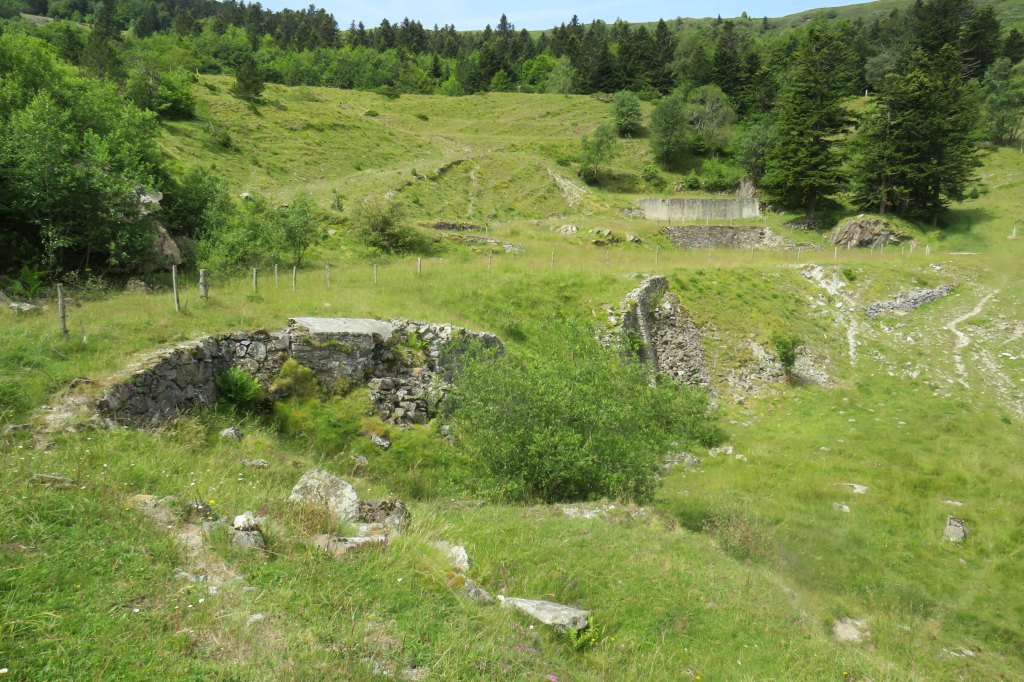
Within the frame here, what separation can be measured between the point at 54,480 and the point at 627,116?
74.7m

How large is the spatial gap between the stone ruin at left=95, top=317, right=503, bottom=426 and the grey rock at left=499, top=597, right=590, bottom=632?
7641 millimetres

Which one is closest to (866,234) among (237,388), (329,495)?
(237,388)

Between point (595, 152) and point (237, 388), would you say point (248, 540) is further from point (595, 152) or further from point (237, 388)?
point (595, 152)

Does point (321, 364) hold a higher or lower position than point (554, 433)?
higher

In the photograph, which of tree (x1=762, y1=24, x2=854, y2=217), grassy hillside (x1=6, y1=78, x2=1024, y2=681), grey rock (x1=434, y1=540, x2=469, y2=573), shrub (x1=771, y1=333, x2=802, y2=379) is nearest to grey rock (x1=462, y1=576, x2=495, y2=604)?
grassy hillside (x1=6, y1=78, x2=1024, y2=681)

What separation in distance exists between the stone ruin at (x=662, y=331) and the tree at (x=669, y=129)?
42983 millimetres

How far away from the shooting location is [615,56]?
10412 centimetres

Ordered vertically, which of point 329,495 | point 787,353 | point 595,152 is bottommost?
point 787,353

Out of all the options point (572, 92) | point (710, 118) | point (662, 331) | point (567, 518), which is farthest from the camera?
point (572, 92)

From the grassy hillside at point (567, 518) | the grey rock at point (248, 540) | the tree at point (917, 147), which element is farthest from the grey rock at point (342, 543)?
the tree at point (917, 147)

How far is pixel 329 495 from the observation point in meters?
8.16

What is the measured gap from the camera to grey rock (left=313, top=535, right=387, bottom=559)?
6352 mm

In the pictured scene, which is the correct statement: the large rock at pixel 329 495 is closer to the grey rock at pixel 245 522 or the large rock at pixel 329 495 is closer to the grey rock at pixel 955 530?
the grey rock at pixel 245 522

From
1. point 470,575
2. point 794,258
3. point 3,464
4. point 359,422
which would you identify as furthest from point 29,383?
point 794,258
